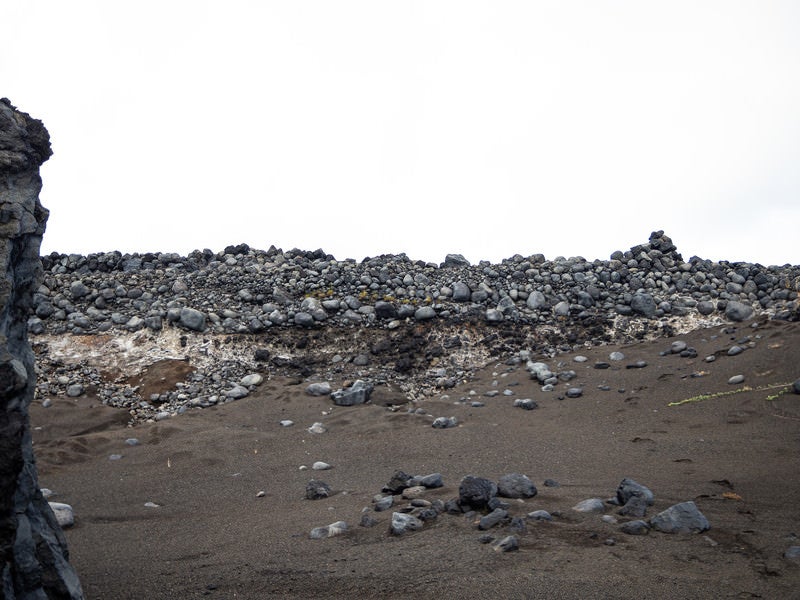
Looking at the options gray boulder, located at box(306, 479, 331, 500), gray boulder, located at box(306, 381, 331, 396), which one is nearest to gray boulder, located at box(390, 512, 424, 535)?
gray boulder, located at box(306, 479, 331, 500)

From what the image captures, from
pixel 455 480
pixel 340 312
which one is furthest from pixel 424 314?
pixel 455 480

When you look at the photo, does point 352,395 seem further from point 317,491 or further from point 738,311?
point 738,311

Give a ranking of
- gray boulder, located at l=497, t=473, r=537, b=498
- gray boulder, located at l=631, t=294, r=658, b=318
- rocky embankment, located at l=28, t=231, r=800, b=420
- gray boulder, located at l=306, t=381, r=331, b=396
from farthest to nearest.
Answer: gray boulder, located at l=631, t=294, r=658, b=318 → rocky embankment, located at l=28, t=231, r=800, b=420 → gray boulder, located at l=306, t=381, r=331, b=396 → gray boulder, located at l=497, t=473, r=537, b=498

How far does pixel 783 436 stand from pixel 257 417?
7103mm

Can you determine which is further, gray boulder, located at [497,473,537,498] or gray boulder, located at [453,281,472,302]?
gray boulder, located at [453,281,472,302]

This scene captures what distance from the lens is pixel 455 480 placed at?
686cm

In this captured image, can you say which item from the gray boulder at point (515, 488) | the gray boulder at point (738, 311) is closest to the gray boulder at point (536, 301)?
the gray boulder at point (738, 311)

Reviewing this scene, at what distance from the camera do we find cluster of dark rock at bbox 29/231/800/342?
1295cm

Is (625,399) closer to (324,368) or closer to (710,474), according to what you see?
(710,474)

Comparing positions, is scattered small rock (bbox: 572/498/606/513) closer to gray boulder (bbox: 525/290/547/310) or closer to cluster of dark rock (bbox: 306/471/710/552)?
cluster of dark rock (bbox: 306/471/710/552)

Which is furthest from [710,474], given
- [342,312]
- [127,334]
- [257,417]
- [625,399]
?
[127,334]

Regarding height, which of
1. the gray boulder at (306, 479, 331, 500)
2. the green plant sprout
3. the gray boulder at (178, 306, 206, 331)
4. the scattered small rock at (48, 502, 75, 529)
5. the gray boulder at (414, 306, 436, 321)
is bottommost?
the scattered small rock at (48, 502, 75, 529)

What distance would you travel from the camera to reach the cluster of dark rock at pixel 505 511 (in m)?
4.62

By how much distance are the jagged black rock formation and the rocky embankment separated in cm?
751
